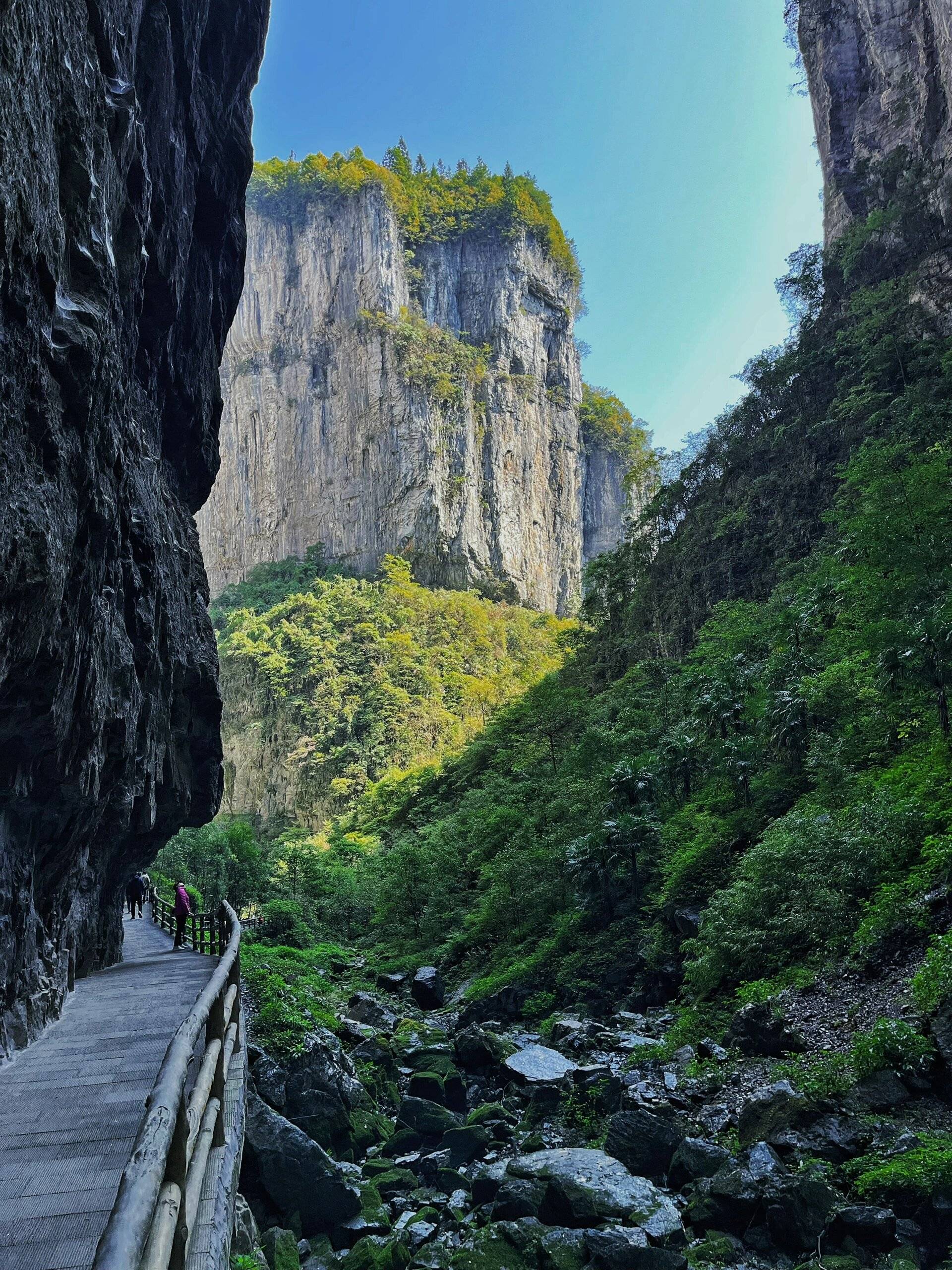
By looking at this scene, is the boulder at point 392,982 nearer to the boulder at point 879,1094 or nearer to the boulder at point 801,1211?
the boulder at point 879,1094

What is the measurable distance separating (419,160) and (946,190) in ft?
240

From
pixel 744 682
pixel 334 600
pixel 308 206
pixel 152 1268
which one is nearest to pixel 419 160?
pixel 308 206

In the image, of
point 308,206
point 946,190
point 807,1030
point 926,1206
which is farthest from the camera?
point 308,206

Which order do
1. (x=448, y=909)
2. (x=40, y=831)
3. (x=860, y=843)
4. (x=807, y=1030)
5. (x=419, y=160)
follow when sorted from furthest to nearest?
1. (x=419, y=160)
2. (x=448, y=909)
3. (x=860, y=843)
4. (x=807, y=1030)
5. (x=40, y=831)

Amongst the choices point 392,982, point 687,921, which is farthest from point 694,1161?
point 392,982

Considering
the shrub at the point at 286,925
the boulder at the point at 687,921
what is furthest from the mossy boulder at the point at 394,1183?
the shrub at the point at 286,925

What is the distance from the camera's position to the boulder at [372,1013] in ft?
56.7

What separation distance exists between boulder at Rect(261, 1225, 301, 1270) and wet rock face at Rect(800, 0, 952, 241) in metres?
38.4

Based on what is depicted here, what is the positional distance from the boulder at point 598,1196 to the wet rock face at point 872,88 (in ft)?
118

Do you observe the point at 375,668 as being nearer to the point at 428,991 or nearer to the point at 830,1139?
the point at 428,991

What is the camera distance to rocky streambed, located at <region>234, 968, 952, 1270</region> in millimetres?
7617

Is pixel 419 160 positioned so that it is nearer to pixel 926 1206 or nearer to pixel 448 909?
pixel 448 909

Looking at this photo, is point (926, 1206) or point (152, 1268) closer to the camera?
point (152, 1268)

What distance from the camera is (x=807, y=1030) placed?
1098cm
